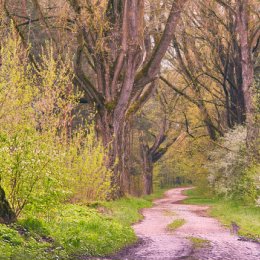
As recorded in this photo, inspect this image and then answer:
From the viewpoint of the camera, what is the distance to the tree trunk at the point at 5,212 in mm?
10195

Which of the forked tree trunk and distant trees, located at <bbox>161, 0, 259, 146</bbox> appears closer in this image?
the forked tree trunk

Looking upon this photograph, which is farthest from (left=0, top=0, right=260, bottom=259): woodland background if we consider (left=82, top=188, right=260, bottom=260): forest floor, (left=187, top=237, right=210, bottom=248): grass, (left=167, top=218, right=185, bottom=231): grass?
(left=167, top=218, right=185, bottom=231): grass

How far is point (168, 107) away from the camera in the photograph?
127 ft

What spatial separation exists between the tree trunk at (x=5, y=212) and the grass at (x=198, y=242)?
14.0 feet

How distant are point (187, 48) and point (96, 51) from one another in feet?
40.6

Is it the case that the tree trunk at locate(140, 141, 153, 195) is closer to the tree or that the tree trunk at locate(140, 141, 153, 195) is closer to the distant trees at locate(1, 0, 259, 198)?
the distant trees at locate(1, 0, 259, 198)

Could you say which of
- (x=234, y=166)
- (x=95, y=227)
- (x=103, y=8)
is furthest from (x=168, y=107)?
(x=95, y=227)

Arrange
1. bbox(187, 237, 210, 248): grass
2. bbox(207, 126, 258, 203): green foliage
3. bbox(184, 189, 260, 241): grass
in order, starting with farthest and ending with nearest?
bbox(207, 126, 258, 203): green foliage
bbox(184, 189, 260, 241): grass
bbox(187, 237, 210, 248): grass

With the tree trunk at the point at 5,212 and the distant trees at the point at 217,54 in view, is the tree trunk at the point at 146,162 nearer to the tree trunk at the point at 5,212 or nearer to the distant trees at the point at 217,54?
the distant trees at the point at 217,54

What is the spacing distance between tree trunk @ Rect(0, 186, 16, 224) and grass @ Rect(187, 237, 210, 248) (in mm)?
4271

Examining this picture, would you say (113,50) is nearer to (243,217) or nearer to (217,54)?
(243,217)

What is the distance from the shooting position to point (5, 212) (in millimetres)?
10344

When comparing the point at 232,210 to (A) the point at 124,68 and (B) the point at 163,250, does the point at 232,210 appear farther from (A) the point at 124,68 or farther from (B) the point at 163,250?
(B) the point at 163,250

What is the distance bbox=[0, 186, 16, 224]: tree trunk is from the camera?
10.2 m
